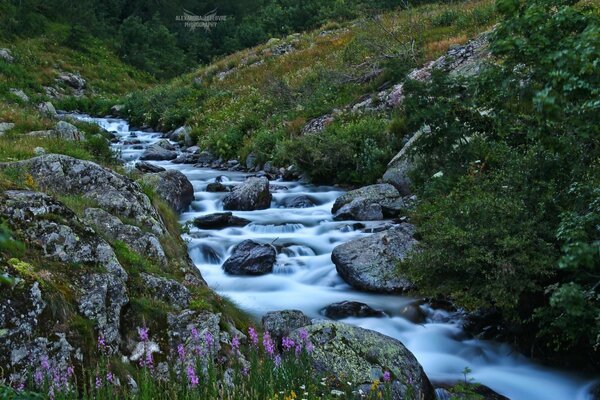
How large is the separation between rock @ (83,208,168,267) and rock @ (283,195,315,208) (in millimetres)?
7491

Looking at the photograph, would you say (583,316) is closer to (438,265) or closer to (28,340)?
(438,265)

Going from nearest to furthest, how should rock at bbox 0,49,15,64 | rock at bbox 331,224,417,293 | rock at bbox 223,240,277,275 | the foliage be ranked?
1. the foliage
2. rock at bbox 331,224,417,293
3. rock at bbox 223,240,277,275
4. rock at bbox 0,49,15,64

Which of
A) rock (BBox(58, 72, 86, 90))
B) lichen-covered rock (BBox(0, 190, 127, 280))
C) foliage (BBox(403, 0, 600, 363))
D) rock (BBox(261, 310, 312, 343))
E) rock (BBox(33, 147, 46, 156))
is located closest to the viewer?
foliage (BBox(403, 0, 600, 363))

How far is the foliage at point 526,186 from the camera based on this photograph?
5668mm

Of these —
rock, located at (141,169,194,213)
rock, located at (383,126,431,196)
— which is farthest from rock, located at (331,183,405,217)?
rock, located at (141,169,194,213)

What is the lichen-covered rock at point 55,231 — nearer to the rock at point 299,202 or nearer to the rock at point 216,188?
the rock at point 299,202

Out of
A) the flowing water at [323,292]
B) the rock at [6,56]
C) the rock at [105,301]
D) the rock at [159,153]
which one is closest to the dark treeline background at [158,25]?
the rock at [6,56]

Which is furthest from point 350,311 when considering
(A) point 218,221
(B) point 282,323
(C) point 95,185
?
(A) point 218,221

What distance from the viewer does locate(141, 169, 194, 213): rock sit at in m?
14.1

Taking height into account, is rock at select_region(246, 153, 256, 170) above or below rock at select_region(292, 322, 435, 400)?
above

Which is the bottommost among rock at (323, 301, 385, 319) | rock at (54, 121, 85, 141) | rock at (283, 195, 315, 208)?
rock at (323, 301, 385, 319)

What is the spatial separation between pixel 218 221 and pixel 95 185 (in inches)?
196

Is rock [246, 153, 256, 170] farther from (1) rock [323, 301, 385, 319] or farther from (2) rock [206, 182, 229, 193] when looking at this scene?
(1) rock [323, 301, 385, 319]

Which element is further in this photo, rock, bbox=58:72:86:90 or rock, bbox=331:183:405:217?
rock, bbox=58:72:86:90
